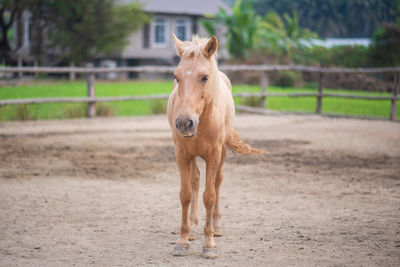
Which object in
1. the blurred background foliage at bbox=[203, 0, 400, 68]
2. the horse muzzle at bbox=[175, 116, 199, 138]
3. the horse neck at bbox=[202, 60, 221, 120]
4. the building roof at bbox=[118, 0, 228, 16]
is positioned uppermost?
the building roof at bbox=[118, 0, 228, 16]

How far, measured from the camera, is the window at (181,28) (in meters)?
30.2

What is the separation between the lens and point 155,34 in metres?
29.5

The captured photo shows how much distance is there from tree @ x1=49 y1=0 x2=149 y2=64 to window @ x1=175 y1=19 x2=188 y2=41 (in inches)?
196

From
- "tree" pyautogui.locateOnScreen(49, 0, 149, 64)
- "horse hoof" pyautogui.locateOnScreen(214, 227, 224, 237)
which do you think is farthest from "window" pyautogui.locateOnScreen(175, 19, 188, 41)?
"horse hoof" pyautogui.locateOnScreen(214, 227, 224, 237)

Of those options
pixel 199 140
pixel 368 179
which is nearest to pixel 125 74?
pixel 368 179

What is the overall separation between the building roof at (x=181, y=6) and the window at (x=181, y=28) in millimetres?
887

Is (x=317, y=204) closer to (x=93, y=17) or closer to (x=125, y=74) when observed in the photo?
(x=93, y=17)

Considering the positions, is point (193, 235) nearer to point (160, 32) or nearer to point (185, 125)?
point (185, 125)

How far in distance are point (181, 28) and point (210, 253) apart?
2805 centimetres

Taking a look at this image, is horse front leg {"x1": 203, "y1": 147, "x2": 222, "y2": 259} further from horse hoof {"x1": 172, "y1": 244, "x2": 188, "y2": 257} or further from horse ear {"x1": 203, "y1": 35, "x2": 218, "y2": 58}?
horse ear {"x1": 203, "y1": 35, "x2": 218, "y2": 58}

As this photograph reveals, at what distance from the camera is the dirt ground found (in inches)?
147

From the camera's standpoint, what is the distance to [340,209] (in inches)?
197

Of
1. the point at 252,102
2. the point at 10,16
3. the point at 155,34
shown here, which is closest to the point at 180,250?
the point at 252,102

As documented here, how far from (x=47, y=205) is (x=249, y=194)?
2.37 m
